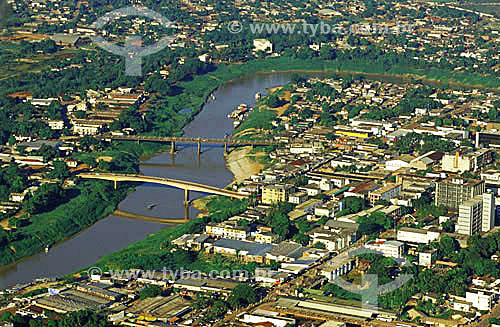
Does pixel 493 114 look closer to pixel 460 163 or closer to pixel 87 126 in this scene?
pixel 460 163

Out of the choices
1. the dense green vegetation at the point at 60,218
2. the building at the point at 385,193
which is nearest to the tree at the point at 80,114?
the dense green vegetation at the point at 60,218

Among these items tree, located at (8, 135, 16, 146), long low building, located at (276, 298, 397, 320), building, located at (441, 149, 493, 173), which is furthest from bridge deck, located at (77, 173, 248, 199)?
long low building, located at (276, 298, 397, 320)

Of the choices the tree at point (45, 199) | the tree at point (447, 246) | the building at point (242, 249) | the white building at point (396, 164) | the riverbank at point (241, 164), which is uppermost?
the tree at point (447, 246)

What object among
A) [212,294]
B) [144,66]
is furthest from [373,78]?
[212,294]

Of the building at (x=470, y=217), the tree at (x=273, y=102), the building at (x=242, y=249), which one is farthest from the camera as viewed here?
the tree at (x=273, y=102)

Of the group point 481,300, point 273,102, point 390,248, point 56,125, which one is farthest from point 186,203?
point 273,102

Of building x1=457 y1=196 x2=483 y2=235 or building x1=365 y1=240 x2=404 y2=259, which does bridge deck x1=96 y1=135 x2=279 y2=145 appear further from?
building x1=365 y1=240 x2=404 y2=259

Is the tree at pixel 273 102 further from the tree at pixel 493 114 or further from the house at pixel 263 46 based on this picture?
the house at pixel 263 46
